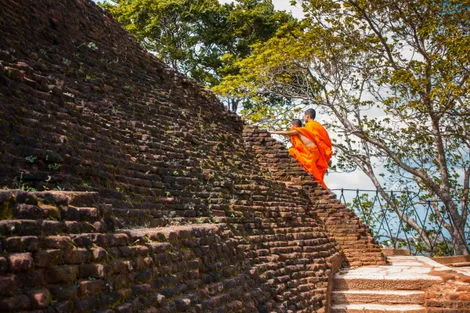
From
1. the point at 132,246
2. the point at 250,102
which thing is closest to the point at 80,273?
the point at 132,246

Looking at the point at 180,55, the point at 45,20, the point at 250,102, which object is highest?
the point at 180,55

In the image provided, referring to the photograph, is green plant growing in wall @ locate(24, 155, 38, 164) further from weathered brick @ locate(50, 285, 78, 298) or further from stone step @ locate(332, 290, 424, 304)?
stone step @ locate(332, 290, 424, 304)

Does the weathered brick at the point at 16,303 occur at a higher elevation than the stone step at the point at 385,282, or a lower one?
higher

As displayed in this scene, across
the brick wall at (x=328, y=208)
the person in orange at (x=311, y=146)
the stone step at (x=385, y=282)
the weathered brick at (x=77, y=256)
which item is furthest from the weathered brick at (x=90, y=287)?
the person in orange at (x=311, y=146)

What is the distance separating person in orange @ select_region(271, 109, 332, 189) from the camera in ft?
32.2

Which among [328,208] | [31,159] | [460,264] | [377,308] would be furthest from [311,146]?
[31,159]

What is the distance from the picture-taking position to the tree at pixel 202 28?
18.5 m

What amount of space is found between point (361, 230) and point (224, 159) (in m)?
2.96

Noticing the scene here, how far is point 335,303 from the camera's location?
7777 millimetres

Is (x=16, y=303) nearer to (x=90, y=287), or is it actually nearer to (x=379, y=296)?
(x=90, y=287)

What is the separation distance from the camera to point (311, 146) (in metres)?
9.92

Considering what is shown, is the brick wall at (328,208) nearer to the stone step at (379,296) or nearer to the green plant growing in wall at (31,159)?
the stone step at (379,296)

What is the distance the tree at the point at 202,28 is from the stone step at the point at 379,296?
1117cm

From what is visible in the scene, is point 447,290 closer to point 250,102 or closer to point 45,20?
point 45,20
